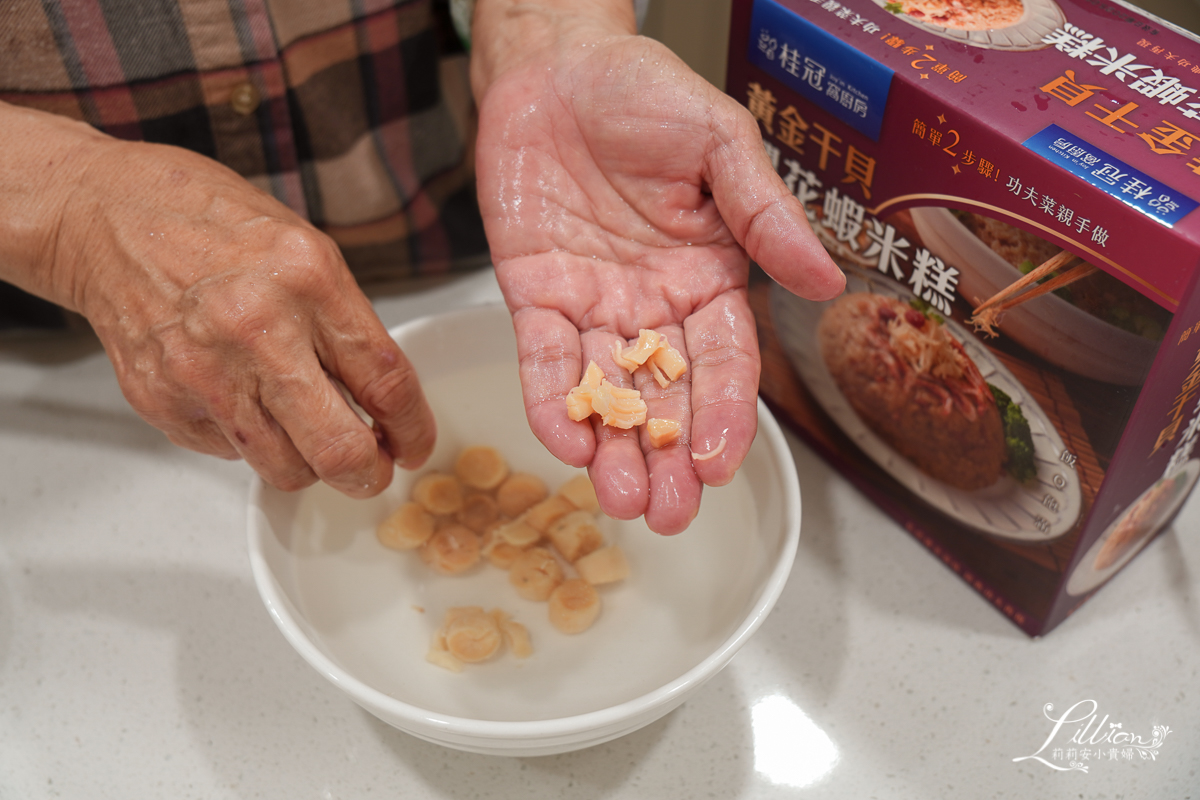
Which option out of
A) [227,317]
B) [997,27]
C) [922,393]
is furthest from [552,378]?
[997,27]

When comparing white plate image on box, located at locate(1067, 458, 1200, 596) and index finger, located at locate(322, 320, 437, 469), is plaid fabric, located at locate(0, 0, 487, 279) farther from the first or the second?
white plate image on box, located at locate(1067, 458, 1200, 596)

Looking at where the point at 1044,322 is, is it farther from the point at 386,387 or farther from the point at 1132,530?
the point at 386,387

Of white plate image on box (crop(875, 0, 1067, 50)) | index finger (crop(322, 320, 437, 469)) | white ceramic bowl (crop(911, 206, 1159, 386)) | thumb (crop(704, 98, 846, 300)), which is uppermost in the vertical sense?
white plate image on box (crop(875, 0, 1067, 50))

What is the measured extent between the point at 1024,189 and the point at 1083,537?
1.04 feet

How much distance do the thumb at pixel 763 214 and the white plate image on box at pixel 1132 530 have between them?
362 mm

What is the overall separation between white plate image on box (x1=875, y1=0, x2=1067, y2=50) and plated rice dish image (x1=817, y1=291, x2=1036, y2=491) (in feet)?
0.76

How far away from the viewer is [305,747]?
838mm

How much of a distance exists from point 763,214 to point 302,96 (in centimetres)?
60

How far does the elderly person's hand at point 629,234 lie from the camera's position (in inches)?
28.3

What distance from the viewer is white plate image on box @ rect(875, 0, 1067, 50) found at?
29.6 inches

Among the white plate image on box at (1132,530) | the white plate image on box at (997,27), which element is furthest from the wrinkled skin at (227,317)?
the white plate image on box at (1132,530)
